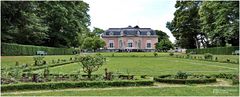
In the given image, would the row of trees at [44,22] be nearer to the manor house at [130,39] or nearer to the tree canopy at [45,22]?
the tree canopy at [45,22]

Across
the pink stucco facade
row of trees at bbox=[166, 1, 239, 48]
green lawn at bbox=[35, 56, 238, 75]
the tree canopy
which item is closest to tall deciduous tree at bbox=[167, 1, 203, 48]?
row of trees at bbox=[166, 1, 239, 48]

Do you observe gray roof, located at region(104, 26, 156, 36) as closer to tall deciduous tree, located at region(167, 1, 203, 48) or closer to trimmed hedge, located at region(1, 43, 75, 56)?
tall deciduous tree, located at region(167, 1, 203, 48)

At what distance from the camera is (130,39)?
8981cm

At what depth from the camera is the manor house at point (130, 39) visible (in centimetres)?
8929

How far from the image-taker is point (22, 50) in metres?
36.4

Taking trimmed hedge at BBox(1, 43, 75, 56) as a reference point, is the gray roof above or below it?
above

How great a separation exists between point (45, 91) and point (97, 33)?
8395 centimetres

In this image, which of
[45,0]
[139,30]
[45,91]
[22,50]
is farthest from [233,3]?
[139,30]

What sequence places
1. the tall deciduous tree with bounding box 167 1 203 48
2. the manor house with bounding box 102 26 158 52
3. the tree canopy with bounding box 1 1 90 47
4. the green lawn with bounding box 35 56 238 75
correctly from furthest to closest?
the manor house with bounding box 102 26 158 52 < the tall deciduous tree with bounding box 167 1 203 48 < the tree canopy with bounding box 1 1 90 47 < the green lawn with bounding box 35 56 238 75

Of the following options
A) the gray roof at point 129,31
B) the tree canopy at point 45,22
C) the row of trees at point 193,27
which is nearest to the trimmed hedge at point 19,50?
the tree canopy at point 45,22

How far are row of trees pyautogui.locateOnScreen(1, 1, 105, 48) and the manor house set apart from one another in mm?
28690

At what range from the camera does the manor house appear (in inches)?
3516

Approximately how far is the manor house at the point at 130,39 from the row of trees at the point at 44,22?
28.7 meters

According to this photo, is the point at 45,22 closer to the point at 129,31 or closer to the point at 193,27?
the point at 193,27
